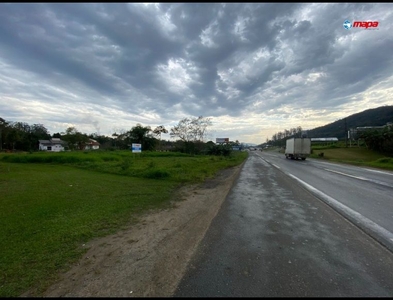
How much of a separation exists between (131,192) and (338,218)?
7.26 metres

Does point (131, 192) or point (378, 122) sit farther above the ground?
point (378, 122)

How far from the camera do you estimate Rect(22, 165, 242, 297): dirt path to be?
8.41 feet

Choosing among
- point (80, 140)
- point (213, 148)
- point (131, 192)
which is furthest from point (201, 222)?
point (80, 140)

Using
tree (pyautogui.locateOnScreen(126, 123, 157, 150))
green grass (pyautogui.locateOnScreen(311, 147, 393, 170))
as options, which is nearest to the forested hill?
green grass (pyautogui.locateOnScreen(311, 147, 393, 170))

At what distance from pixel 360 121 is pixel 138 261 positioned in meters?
136

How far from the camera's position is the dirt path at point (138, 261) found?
2.56m

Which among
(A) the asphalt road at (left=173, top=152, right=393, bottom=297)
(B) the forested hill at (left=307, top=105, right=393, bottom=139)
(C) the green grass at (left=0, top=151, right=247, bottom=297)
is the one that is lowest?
(C) the green grass at (left=0, top=151, right=247, bottom=297)

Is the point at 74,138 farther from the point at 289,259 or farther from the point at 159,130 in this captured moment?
the point at 289,259

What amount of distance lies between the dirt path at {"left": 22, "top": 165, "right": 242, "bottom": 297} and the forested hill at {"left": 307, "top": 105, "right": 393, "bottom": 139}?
99.5m

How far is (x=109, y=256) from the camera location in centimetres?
342

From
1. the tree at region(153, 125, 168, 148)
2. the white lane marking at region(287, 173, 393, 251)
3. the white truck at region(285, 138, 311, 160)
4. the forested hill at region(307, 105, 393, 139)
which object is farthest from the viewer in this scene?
the forested hill at region(307, 105, 393, 139)

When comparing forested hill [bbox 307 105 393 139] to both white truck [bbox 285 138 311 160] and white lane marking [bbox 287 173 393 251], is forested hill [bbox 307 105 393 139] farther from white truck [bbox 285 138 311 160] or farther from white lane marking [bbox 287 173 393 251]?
white lane marking [bbox 287 173 393 251]

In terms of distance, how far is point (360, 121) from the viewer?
107 meters

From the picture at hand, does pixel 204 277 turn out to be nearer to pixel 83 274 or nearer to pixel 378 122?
pixel 83 274
